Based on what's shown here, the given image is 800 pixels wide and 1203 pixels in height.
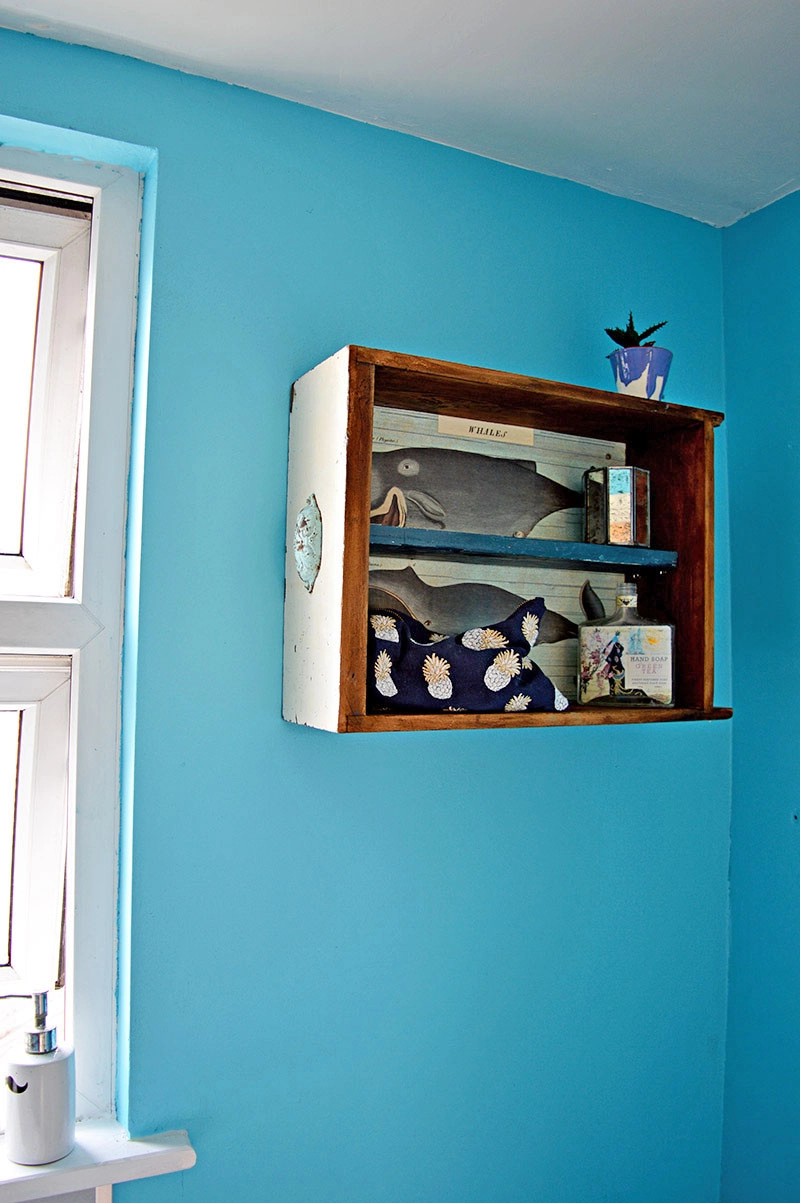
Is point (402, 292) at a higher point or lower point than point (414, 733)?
higher

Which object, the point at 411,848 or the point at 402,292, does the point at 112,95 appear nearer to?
the point at 402,292

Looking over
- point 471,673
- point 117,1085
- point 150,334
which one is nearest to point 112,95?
point 150,334

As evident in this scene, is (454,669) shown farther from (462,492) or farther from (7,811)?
(7,811)

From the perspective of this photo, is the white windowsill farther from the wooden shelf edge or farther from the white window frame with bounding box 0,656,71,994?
the wooden shelf edge

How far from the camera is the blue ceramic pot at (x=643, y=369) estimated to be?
1.38 metres

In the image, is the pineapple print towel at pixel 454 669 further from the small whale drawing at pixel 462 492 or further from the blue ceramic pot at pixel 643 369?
the blue ceramic pot at pixel 643 369

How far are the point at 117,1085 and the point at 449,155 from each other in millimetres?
1432

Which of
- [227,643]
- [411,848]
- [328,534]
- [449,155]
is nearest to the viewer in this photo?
[328,534]

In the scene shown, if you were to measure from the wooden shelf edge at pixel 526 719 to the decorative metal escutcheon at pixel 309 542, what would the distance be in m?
0.21

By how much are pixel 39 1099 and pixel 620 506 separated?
3.58 feet

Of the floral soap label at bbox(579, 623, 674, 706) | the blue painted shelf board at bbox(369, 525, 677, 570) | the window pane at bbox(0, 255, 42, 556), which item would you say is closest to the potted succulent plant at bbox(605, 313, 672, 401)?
the blue painted shelf board at bbox(369, 525, 677, 570)

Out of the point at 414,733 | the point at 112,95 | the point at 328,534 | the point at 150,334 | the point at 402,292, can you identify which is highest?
the point at 112,95

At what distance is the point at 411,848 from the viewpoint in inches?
52.5

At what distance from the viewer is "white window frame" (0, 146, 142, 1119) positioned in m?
1.19
